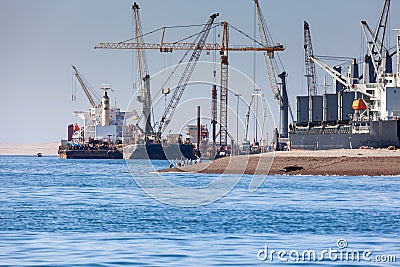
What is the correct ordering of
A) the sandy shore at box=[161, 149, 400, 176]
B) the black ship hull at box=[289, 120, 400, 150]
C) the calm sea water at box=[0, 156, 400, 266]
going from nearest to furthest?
the calm sea water at box=[0, 156, 400, 266] → the sandy shore at box=[161, 149, 400, 176] → the black ship hull at box=[289, 120, 400, 150]

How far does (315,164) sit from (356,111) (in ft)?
170

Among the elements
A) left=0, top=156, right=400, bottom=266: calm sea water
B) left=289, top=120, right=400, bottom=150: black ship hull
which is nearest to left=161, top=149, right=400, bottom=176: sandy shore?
left=289, top=120, right=400, bottom=150: black ship hull

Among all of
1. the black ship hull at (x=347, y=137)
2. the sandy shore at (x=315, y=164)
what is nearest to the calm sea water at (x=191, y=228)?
the sandy shore at (x=315, y=164)

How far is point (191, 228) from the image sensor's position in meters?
41.5

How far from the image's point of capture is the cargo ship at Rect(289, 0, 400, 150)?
130750mm

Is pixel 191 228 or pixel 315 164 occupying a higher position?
pixel 315 164

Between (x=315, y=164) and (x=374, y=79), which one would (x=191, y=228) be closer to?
(x=315, y=164)

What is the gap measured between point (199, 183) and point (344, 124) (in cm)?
6528

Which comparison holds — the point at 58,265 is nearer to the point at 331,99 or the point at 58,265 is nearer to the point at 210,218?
the point at 210,218

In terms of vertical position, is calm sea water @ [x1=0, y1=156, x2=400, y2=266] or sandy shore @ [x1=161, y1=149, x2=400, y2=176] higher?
sandy shore @ [x1=161, y1=149, x2=400, y2=176]

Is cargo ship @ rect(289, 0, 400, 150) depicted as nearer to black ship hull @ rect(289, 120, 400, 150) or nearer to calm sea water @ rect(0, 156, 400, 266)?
black ship hull @ rect(289, 120, 400, 150)

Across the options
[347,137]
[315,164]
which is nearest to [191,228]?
[315,164]

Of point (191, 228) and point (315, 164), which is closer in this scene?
point (191, 228)

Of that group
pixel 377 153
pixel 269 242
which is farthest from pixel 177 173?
pixel 269 242
